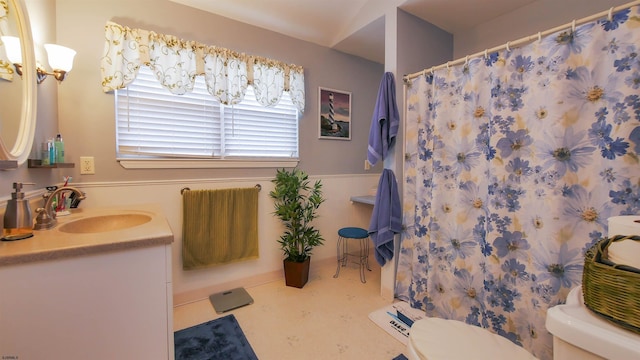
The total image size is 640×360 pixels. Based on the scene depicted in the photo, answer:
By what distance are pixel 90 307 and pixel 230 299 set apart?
140cm

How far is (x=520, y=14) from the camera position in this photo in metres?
2.06

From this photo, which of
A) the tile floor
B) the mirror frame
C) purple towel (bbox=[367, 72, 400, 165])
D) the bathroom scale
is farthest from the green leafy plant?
the mirror frame

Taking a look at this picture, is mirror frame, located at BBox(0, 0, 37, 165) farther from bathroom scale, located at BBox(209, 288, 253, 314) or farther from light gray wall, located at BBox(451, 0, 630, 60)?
light gray wall, located at BBox(451, 0, 630, 60)

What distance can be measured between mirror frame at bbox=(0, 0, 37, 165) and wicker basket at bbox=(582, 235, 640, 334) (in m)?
2.01

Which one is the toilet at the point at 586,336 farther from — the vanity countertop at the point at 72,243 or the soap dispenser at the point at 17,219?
the soap dispenser at the point at 17,219

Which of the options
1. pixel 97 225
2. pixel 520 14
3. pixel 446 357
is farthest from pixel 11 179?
pixel 520 14

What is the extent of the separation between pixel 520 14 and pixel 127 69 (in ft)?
10.0

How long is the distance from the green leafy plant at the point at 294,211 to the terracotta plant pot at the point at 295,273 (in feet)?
0.16

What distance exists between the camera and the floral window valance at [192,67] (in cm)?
177

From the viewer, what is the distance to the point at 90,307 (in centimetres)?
88

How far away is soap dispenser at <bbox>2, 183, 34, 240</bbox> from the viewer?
921 mm

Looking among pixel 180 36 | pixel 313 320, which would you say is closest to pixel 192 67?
pixel 180 36

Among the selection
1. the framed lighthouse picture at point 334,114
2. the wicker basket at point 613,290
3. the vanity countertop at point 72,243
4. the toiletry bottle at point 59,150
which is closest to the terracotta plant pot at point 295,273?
the framed lighthouse picture at point 334,114

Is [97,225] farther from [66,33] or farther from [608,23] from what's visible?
[608,23]
